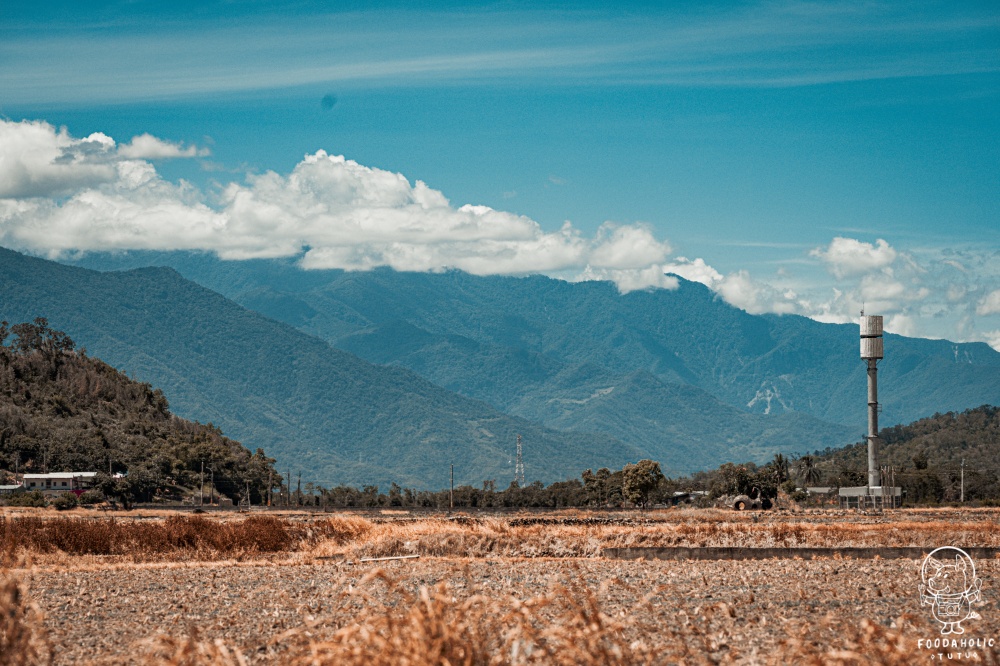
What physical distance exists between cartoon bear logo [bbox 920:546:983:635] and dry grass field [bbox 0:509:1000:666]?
0.86 feet

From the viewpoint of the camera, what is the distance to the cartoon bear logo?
1650cm

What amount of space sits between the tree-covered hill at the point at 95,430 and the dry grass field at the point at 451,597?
64183 millimetres

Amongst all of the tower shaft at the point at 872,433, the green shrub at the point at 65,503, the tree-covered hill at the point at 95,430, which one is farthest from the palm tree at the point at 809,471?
the green shrub at the point at 65,503

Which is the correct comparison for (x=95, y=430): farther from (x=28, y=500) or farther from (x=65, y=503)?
(x=65, y=503)

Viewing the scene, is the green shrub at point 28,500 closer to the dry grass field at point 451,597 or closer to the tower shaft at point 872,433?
the dry grass field at point 451,597

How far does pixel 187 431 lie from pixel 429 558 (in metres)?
127

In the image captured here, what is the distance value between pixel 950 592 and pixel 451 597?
40.6ft

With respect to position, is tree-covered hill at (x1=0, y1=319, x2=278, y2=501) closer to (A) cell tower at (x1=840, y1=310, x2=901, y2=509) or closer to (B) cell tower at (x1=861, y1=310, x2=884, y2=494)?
(A) cell tower at (x1=840, y1=310, x2=901, y2=509)

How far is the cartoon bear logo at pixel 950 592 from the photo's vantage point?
1650 centimetres

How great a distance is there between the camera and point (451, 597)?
448 inches

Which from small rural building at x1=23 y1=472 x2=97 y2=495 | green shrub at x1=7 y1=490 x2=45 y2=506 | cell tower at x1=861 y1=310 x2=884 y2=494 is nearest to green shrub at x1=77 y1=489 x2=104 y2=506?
green shrub at x1=7 y1=490 x2=45 y2=506

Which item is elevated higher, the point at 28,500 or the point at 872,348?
the point at 872,348

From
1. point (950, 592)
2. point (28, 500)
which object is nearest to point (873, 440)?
point (28, 500)

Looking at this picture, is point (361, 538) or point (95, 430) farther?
point (95, 430)
